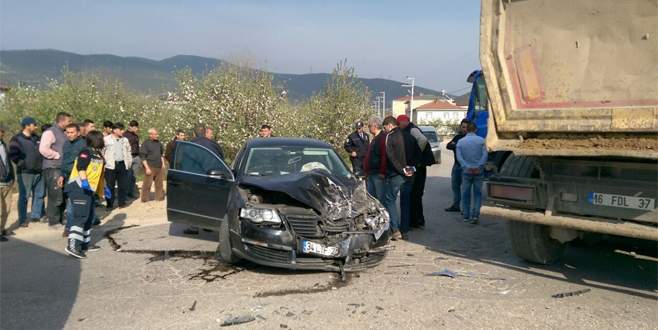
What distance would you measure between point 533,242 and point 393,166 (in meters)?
2.26

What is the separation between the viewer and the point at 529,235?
571cm

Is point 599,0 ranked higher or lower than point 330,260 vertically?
higher

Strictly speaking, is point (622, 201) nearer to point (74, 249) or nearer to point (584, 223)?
point (584, 223)

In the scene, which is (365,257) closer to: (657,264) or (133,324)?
(133,324)

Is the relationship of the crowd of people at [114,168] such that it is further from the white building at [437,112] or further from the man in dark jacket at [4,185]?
the white building at [437,112]

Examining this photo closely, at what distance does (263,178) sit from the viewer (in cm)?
602

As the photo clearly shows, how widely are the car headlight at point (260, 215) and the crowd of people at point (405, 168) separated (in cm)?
232

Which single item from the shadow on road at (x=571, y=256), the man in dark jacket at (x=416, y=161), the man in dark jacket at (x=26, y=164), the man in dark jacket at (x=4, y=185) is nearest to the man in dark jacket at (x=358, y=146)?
the man in dark jacket at (x=416, y=161)

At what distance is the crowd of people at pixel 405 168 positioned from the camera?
23.9ft

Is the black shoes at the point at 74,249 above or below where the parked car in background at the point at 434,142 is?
below

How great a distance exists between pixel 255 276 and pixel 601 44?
430cm

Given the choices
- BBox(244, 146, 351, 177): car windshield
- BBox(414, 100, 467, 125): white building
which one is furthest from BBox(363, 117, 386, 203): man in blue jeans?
BBox(414, 100, 467, 125): white building

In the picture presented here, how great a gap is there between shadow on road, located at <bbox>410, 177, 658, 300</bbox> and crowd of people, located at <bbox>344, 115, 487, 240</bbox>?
0.37 metres

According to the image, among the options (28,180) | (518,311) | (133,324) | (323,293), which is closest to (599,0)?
(518,311)
